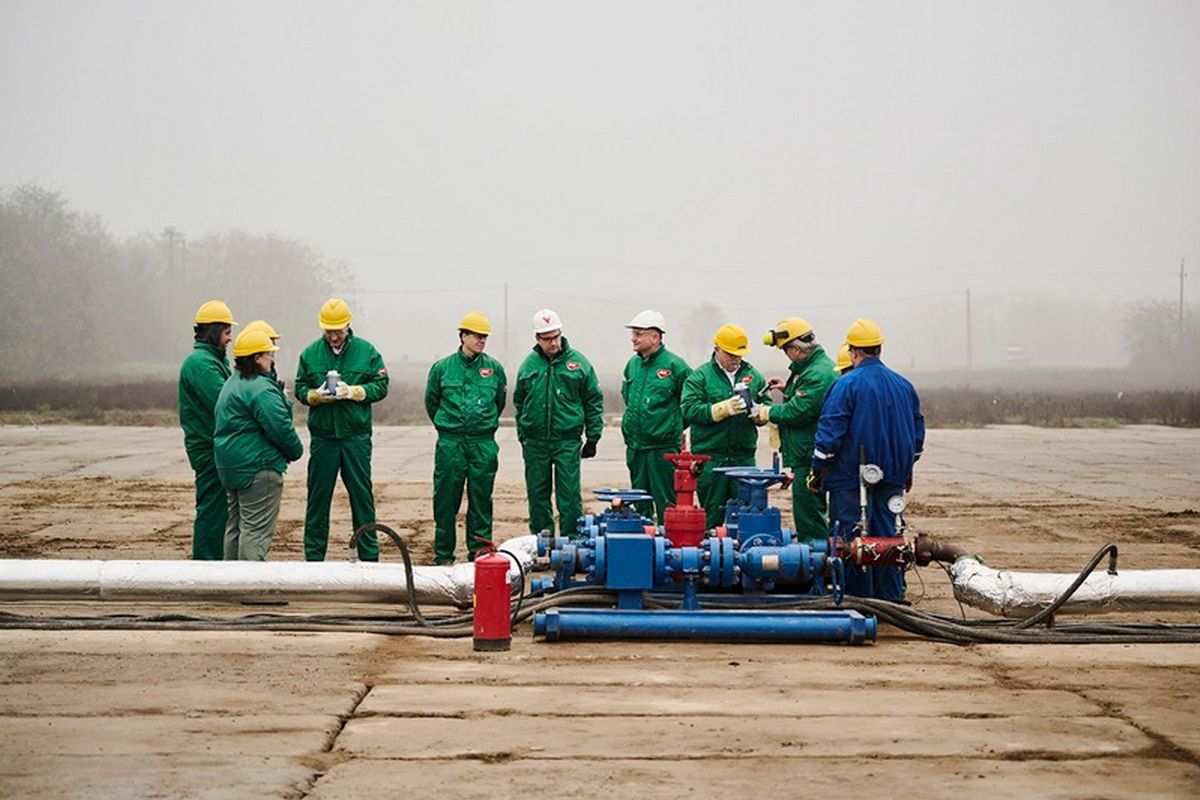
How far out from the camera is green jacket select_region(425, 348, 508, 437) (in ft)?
35.2

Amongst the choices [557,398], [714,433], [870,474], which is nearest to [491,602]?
[870,474]

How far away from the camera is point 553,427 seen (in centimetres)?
1084

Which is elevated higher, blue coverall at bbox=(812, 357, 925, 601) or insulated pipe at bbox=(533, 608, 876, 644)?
blue coverall at bbox=(812, 357, 925, 601)

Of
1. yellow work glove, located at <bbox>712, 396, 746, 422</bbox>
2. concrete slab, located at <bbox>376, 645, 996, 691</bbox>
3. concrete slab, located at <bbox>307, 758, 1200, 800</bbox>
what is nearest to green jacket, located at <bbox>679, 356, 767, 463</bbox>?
yellow work glove, located at <bbox>712, 396, 746, 422</bbox>

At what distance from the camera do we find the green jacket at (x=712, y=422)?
10.5 metres

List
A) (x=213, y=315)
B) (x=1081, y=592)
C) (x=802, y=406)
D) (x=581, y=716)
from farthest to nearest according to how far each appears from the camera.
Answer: (x=213, y=315) → (x=802, y=406) → (x=1081, y=592) → (x=581, y=716)

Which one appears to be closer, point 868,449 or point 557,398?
point 868,449

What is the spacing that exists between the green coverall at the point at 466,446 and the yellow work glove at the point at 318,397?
0.78 m

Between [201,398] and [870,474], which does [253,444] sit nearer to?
[201,398]

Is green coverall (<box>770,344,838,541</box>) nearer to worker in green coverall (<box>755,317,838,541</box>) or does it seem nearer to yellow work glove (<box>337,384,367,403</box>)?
worker in green coverall (<box>755,317,838,541</box>)

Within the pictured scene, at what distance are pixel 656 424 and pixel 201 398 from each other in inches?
126

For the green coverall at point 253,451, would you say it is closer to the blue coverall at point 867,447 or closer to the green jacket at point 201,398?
the green jacket at point 201,398

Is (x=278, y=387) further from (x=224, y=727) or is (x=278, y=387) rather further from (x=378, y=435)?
(x=378, y=435)

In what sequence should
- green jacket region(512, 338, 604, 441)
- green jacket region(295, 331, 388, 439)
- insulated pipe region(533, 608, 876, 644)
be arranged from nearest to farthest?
insulated pipe region(533, 608, 876, 644) < green jacket region(295, 331, 388, 439) < green jacket region(512, 338, 604, 441)
